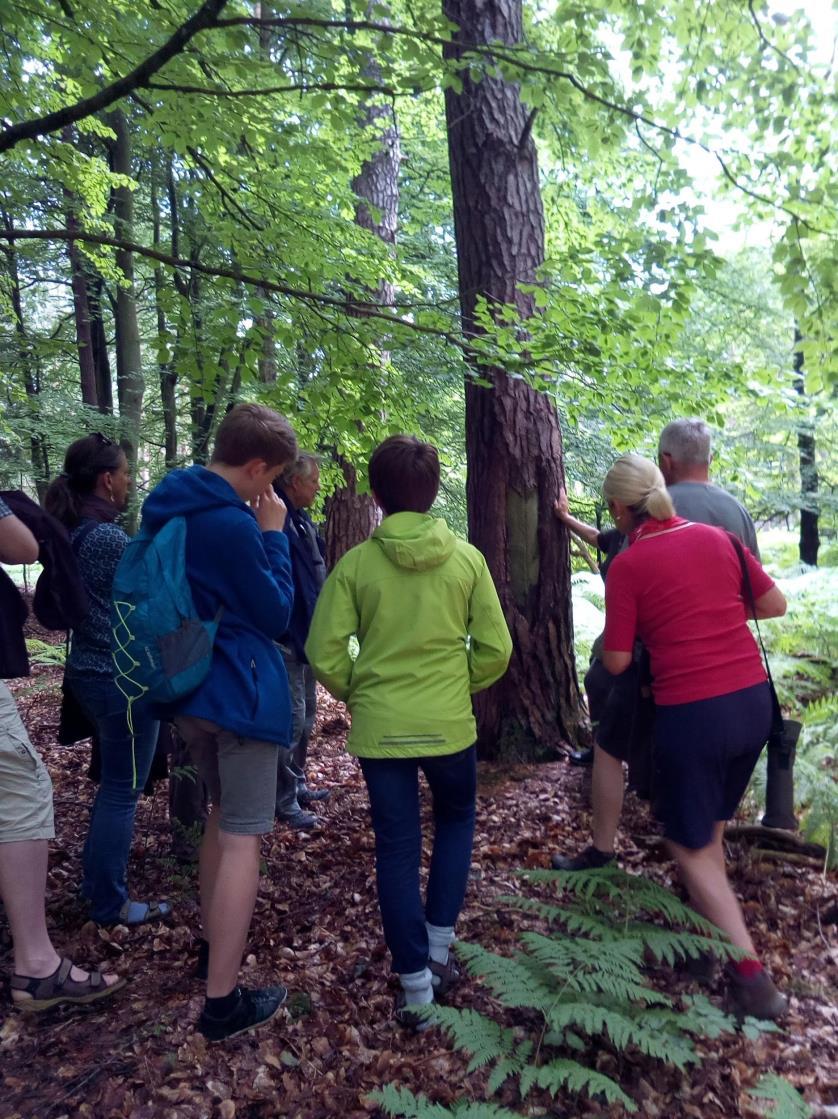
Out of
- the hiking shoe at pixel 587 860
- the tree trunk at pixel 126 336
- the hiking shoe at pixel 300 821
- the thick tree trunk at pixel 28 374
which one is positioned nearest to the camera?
the hiking shoe at pixel 587 860

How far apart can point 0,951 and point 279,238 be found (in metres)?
3.99

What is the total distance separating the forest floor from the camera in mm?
2375

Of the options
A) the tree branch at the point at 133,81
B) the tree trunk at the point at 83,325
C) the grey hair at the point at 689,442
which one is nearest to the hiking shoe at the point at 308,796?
the grey hair at the point at 689,442

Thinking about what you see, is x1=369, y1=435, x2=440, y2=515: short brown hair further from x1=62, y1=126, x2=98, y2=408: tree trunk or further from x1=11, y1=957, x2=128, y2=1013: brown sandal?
x1=62, y1=126, x2=98, y2=408: tree trunk

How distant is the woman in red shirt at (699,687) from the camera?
2.76 m

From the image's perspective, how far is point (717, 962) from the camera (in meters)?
2.93

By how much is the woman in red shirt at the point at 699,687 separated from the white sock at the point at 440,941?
911 millimetres

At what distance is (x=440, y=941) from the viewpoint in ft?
9.33

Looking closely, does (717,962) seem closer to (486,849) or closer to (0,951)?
(486,849)

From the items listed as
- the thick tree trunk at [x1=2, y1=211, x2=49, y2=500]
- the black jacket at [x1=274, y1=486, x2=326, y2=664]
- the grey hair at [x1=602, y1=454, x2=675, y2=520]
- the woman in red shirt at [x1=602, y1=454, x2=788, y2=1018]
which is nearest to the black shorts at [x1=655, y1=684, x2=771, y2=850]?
the woman in red shirt at [x1=602, y1=454, x2=788, y2=1018]

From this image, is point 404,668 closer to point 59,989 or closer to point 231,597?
point 231,597

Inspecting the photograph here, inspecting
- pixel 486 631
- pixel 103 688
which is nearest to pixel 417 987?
pixel 486 631

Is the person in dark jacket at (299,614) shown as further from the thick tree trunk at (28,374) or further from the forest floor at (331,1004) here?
the thick tree trunk at (28,374)

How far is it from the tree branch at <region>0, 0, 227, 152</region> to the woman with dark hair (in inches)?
49.1
